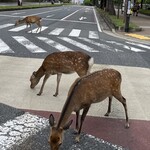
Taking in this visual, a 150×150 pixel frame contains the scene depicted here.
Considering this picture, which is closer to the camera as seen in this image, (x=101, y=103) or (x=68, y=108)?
(x=68, y=108)

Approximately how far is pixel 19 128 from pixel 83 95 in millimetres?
1450

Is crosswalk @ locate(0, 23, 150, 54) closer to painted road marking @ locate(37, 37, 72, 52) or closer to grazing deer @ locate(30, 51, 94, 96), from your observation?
painted road marking @ locate(37, 37, 72, 52)

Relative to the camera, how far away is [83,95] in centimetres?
663

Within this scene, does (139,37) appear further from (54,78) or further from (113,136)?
(113,136)

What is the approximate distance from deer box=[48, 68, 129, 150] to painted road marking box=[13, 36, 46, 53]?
8.01 meters

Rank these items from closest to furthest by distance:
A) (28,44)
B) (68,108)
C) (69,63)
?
(68,108)
(69,63)
(28,44)

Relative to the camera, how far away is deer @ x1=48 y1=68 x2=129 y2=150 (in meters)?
5.55

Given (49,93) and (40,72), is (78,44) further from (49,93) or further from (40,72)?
(40,72)

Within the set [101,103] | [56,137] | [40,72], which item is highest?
[56,137]

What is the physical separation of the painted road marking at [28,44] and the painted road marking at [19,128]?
7.60 metres

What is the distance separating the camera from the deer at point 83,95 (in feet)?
18.2

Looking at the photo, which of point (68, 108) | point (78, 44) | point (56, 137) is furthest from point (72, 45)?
point (56, 137)

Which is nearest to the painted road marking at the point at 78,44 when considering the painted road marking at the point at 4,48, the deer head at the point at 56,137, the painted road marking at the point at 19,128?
the painted road marking at the point at 4,48

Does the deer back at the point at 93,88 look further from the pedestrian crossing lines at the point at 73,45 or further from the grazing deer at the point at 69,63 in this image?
the pedestrian crossing lines at the point at 73,45
